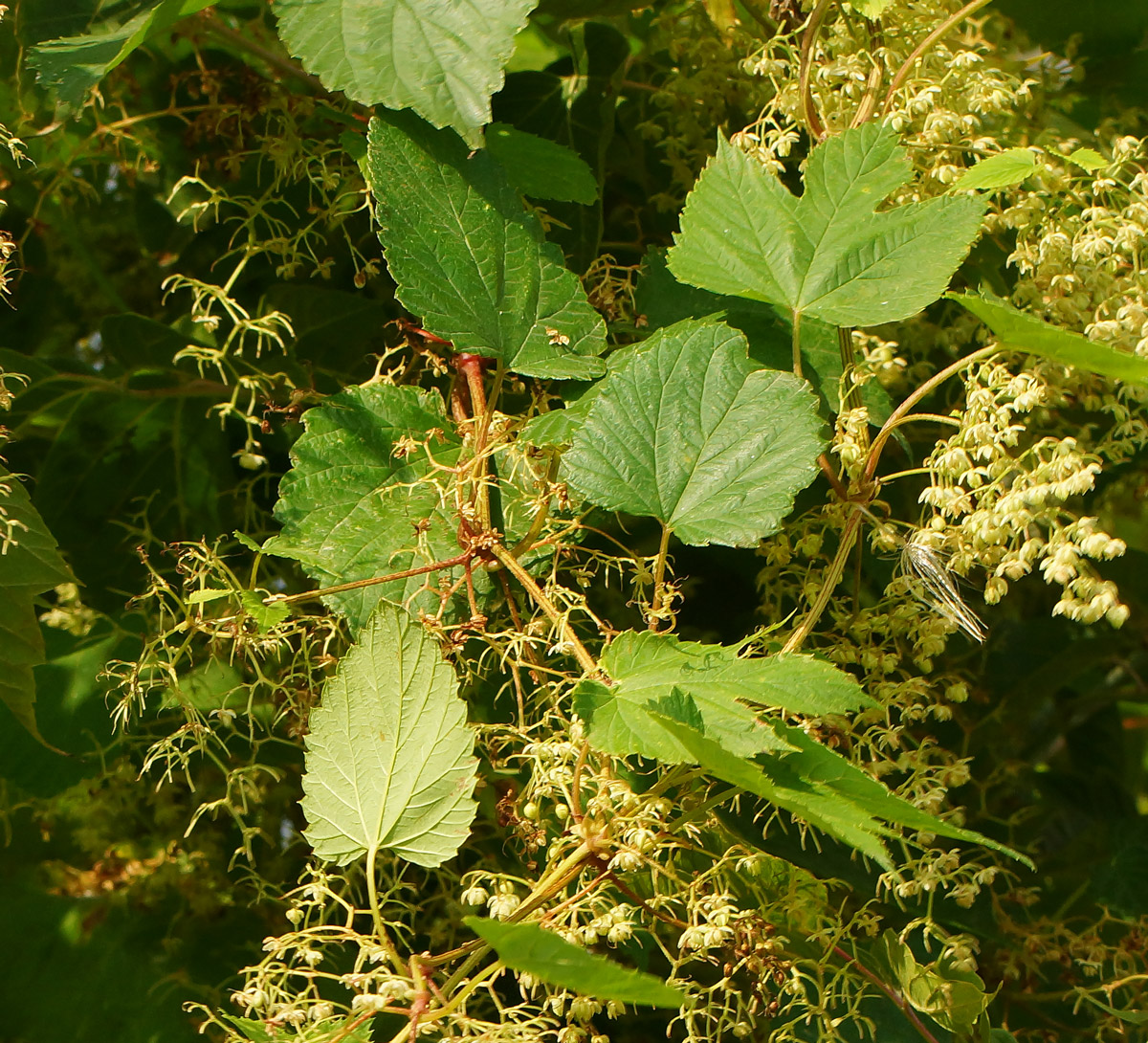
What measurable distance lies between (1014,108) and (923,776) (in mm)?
492

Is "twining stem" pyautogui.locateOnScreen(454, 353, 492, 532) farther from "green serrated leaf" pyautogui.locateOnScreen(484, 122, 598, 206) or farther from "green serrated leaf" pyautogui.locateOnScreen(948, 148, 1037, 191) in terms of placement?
"green serrated leaf" pyautogui.locateOnScreen(948, 148, 1037, 191)

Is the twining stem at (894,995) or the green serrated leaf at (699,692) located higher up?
the green serrated leaf at (699,692)

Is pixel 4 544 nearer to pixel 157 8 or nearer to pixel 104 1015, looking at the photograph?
pixel 157 8

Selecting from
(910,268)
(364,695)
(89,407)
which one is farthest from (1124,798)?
(89,407)

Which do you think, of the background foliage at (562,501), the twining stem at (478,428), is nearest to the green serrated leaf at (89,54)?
the background foliage at (562,501)

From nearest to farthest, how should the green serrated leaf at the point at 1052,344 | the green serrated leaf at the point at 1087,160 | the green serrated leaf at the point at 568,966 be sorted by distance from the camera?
the green serrated leaf at the point at 568,966 < the green serrated leaf at the point at 1052,344 < the green serrated leaf at the point at 1087,160

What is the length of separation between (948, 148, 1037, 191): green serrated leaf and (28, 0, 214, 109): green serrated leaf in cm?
41

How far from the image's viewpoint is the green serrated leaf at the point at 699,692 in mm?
448

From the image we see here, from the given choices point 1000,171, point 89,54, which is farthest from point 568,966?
point 89,54

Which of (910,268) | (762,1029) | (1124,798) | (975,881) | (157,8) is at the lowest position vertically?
(1124,798)

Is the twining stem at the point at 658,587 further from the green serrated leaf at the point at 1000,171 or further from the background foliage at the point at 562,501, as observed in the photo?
the green serrated leaf at the point at 1000,171

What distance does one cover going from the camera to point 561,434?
56 centimetres

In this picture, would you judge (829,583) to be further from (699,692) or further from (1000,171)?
(1000,171)

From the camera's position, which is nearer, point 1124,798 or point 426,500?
point 426,500
